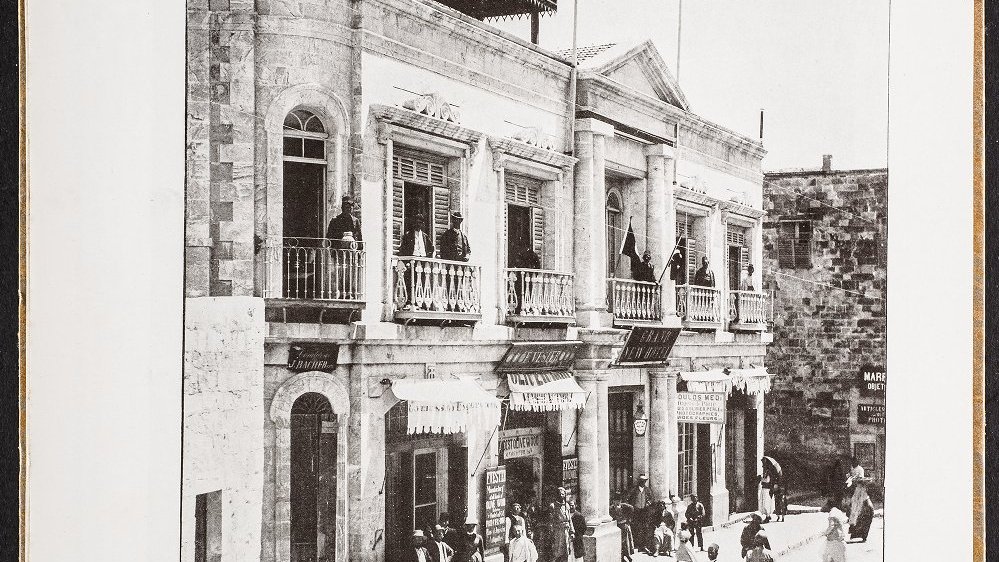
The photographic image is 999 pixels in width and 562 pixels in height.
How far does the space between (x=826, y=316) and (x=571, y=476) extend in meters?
1.28

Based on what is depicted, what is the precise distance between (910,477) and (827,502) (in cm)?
34

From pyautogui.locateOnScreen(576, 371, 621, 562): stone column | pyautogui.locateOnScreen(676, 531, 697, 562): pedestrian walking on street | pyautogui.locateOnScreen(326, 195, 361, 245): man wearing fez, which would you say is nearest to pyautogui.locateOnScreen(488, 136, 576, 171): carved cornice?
pyautogui.locateOnScreen(326, 195, 361, 245): man wearing fez

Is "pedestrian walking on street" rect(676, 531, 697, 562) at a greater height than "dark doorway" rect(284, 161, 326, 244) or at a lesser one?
lesser

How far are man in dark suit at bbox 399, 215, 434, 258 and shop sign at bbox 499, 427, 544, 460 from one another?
83 cm

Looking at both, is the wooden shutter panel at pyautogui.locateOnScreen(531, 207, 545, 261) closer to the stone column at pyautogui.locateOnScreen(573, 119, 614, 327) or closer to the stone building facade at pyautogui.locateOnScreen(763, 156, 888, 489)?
the stone column at pyautogui.locateOnScreen(573, 119, 614, 327)

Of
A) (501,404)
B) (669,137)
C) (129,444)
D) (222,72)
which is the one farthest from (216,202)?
A: (669,137)

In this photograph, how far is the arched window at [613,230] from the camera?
4.42 m

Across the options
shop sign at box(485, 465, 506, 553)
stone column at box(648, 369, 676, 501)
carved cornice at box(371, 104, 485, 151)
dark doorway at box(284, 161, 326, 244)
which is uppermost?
carved cornice at box(371, 104, 485, 151)

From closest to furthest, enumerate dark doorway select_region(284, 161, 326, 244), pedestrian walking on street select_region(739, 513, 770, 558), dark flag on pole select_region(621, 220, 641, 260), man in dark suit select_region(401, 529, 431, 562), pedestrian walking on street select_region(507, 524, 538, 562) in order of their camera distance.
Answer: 1. dark doorway select_region(284, 161, 326, 244)
2. man in dark suit select_region(401, 529, 431, 562)
3. pedestrian walking on street select_region(507, 524, 538, 562)
4. pedestrian walking on street select_region(739, 513, 770, 558)
5. dark flag on pole select_region(621, 220, 641, 260)

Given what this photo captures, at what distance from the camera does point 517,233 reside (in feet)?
14.0

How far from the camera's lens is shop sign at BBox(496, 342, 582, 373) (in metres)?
4.20

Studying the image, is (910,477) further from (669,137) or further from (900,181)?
(669,137)

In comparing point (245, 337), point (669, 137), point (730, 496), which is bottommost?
point (730, 496)

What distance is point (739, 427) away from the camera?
4297mm
